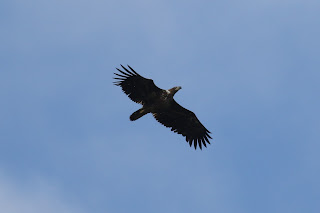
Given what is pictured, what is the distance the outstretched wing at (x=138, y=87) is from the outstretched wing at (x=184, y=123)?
1195 mm

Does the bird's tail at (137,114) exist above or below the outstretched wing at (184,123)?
below

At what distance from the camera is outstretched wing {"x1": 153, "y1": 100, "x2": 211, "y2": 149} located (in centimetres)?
2959

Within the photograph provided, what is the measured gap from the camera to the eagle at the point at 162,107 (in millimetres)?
28297

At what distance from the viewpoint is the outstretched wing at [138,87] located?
28.1 metres

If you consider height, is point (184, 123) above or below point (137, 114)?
above

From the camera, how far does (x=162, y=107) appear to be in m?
29.0

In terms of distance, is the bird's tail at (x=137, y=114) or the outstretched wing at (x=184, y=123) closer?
the bird's tail at (x=137, y=114)

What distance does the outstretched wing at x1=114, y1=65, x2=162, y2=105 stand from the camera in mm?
28141

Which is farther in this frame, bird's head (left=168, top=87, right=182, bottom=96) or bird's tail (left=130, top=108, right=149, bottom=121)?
bird's head (left=168, top=87, right=182, bottom=96)

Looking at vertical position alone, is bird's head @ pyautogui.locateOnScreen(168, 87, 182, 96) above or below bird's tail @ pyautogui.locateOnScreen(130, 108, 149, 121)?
above

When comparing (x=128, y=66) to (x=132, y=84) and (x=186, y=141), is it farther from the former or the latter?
(x=186, y=141)

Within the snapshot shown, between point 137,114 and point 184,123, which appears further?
point 184,123

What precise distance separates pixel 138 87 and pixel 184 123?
3005 mm

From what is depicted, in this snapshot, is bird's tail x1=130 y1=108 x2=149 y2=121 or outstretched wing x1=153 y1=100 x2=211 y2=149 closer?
bird's tail x1=130 y1=108 x2=149 y2=121
